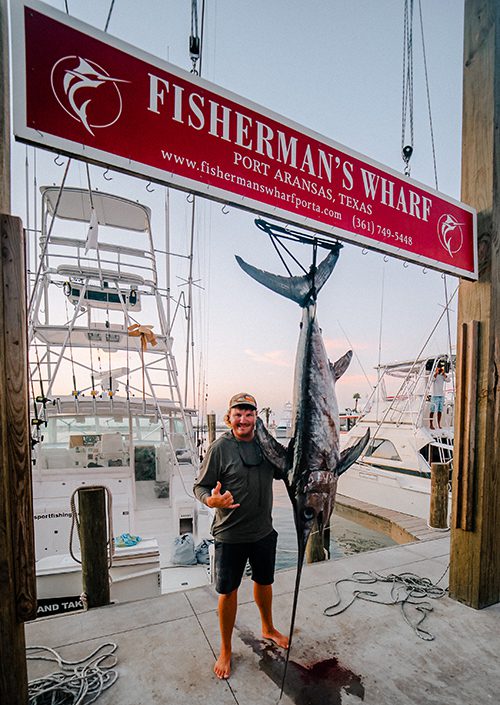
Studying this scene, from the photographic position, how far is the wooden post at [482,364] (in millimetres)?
2693

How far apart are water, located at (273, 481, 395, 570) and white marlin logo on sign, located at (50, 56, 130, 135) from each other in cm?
810

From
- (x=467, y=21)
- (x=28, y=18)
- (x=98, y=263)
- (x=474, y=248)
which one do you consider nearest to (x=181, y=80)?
(x=28, y=18)

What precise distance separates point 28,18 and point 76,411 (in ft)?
20.8

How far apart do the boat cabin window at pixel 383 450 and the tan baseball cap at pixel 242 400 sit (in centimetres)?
848

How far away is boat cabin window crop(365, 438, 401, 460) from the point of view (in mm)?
9613

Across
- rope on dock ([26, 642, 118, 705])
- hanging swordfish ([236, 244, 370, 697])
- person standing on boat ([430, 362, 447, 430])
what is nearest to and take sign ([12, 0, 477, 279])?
hanging swordfish ([236, 244, 370, 697])

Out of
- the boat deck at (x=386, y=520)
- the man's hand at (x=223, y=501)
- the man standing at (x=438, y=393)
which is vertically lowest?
the boat deck at (x=386, y=520)

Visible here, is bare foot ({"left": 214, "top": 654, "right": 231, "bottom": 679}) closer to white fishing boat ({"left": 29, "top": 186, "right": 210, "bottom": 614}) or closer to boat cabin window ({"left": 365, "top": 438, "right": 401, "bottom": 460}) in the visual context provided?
white fishing boat ({"left": 29, "top": 186, "right": 210, "bottom": 614})

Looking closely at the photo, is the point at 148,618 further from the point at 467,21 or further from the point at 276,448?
the point at 467,21

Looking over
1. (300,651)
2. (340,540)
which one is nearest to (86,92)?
(300,651)

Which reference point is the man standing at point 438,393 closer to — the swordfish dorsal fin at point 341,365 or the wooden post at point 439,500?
the wooden post at point 439,500

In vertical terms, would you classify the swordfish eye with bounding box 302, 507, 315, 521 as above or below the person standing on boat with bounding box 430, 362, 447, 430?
above

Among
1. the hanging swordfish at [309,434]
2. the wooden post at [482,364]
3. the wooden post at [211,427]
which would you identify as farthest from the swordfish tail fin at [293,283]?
the wooden post at [211,427]

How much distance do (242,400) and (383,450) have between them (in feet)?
29.3
